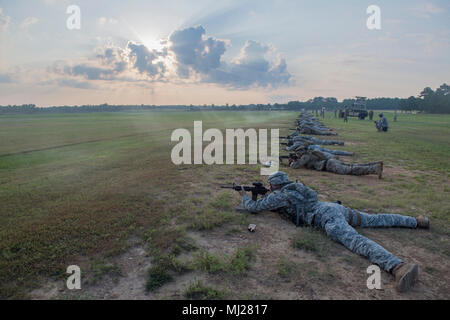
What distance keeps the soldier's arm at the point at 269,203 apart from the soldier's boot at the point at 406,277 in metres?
2.29

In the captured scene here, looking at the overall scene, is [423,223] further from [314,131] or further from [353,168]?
[314,131]

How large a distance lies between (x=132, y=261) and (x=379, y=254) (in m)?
4.03

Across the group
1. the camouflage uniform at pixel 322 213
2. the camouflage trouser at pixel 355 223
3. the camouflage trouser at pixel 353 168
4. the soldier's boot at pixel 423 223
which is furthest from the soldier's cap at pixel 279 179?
the camouflage trouser at pixel 353 168

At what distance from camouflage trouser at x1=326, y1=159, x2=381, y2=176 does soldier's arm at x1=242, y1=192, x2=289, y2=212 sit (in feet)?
18.5

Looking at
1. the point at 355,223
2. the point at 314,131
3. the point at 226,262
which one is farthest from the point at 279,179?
the point at 314,131

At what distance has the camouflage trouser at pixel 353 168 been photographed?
9.50 meters

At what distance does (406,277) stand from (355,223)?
1.89 metres

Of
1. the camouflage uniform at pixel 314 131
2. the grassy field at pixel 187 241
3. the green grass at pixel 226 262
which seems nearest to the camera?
the grassy field at pixel 187 241

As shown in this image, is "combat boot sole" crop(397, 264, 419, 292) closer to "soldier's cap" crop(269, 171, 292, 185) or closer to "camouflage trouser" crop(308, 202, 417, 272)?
"camouflage trouser" crop(308, 202, 417, 272)

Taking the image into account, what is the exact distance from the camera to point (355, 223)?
17.7 feet

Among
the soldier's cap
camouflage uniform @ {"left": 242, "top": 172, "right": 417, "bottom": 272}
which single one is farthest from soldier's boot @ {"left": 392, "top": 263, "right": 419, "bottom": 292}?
the soldier's cap

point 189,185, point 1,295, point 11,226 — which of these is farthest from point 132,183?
point 1,295

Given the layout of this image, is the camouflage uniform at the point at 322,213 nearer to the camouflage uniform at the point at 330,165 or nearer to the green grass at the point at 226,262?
the green grass at the point at 226,262

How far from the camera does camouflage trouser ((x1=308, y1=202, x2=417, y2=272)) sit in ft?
13.6
